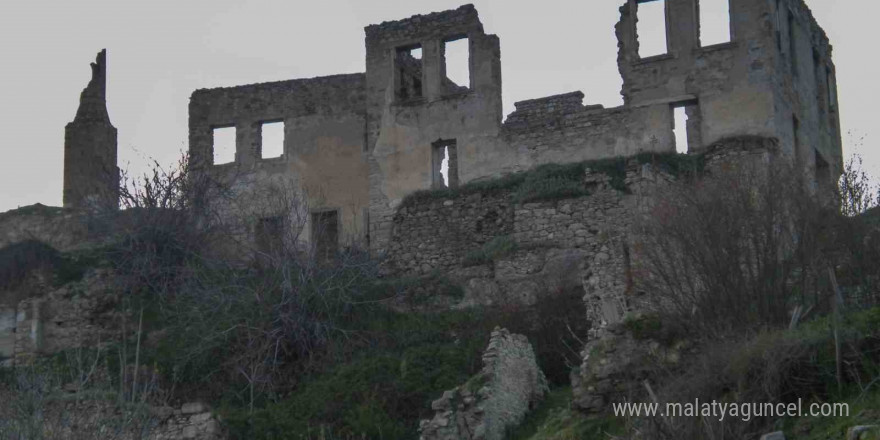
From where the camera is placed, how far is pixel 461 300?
24.8 meters

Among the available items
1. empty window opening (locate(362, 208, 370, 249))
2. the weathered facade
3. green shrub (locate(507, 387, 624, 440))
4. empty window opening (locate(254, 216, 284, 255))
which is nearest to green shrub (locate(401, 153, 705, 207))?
empty window opening (locate(362, 208, 370, 249))

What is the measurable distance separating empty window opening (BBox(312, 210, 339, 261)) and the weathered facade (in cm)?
505

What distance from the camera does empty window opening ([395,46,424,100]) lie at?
30.0 meters

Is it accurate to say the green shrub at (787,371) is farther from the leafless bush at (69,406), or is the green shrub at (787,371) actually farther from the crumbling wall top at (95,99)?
the crumbling wall top at (95,99)

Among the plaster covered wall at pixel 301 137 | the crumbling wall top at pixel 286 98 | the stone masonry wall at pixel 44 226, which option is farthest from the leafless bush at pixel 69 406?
the crumbling wall top at pixel 286 98

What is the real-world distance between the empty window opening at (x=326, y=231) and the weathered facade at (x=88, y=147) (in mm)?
5054

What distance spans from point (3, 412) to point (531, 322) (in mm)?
8748

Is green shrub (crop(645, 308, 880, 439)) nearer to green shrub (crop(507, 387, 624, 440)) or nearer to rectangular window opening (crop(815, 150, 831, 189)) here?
green shrub (crop(507, 387, 624, 440))

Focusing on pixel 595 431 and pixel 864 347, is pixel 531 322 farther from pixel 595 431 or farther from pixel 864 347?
pixel 864 347

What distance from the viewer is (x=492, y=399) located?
766 inches

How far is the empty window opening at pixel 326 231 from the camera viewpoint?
88.8 ft

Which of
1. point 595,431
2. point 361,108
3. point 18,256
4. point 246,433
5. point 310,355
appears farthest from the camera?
point 361,108

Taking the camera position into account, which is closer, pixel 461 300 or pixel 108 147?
pixel 461 300

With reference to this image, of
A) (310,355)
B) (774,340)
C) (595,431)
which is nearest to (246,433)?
(310,355)
